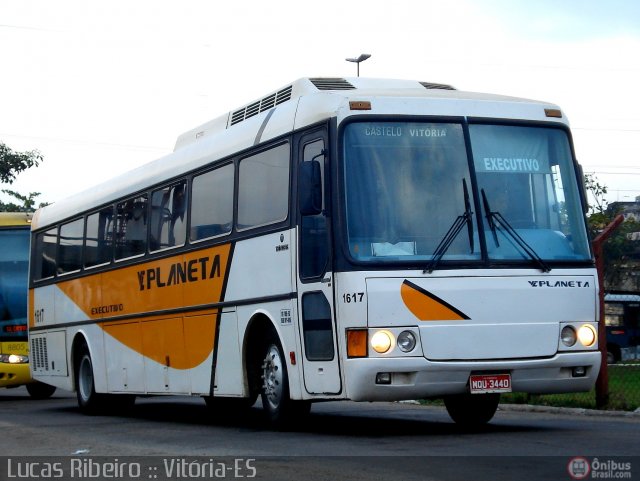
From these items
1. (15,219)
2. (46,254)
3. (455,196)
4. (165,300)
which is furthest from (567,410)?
(15,219)

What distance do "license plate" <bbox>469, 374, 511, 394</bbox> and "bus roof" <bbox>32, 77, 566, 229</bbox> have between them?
2.50 metres

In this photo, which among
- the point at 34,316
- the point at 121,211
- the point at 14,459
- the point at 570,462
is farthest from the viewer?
the point at 34,316

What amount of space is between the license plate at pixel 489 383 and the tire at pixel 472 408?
1.31 meters

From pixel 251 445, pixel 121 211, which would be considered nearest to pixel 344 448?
pixel 251 445

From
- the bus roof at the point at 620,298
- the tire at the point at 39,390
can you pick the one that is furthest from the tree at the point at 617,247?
the tire at the point at 39,390

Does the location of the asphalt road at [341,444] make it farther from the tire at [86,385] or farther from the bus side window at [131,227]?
the bus side window at [131,227]

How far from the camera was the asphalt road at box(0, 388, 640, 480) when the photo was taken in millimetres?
9344

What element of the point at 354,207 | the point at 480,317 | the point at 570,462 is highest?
the point at 354,207

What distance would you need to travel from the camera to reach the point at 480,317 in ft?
38.8

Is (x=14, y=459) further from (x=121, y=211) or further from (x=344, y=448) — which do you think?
(x=121, y=211)

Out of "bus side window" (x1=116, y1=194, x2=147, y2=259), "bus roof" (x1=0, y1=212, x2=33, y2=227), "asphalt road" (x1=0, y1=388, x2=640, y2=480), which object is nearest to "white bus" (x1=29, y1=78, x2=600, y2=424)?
A: "asphalt road" (x1=0, y1=388, x2=640, y2=480)

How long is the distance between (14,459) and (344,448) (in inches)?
109

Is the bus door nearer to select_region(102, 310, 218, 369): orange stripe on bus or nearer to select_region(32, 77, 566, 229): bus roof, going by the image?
select_region(32, 77, 566, 229): bus roof

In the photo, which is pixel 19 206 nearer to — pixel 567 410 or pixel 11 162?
pixel 11 162
